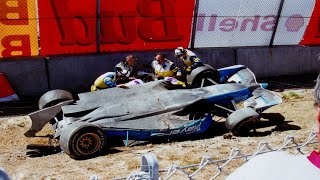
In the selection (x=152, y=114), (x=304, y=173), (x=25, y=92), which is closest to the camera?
(x=304, y=173)

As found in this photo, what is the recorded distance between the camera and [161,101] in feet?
27.4

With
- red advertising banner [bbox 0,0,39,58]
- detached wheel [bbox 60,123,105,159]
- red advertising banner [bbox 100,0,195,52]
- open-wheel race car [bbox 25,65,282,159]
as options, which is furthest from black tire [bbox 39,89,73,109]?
red advertising banner [bbox 100,0,195,52]

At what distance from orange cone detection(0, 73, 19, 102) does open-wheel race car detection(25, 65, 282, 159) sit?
7.95ft

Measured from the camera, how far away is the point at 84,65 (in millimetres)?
11641

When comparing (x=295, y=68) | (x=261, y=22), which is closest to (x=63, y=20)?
(x=261, y=22)

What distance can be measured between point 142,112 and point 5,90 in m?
4.55

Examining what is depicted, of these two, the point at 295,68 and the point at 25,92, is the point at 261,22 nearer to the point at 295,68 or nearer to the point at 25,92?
the point at 295,68

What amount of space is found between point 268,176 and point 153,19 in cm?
1088

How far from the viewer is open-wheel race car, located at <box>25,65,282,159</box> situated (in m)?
7.46

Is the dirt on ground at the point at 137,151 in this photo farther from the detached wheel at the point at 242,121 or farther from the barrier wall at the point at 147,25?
the barrier wall at the point at 147,25

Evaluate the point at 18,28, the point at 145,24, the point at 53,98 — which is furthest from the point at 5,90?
the point at 145,24

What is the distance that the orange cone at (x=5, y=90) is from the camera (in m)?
10.8

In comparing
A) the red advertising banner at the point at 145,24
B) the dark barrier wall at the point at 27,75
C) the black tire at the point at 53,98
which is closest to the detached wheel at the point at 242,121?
the black tire at the point at 53,98

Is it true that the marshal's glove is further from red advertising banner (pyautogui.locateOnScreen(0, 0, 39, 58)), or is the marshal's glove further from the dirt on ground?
red advertising banner (pyautogui.locateOnScreen(0, 0, 39, 58))
